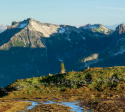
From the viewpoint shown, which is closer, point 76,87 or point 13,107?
point 13,107

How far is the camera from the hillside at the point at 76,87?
45.8m

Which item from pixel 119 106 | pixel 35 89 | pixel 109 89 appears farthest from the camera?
pixel 35 89

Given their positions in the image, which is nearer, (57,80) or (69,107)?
(69,107)

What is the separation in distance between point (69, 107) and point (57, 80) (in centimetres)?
2435

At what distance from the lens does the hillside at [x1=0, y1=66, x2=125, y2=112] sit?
1805 inches

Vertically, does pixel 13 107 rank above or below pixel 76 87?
below

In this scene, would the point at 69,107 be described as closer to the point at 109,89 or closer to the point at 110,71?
the point at 109,89

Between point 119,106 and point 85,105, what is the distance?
5338mm

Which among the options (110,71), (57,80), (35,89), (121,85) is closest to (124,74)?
(110,71)

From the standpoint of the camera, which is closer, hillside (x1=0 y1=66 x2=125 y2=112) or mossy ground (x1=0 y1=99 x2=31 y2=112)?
mossy ground (x1=0 y1=99 x2=31 y2=112)

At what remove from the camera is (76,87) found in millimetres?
54562

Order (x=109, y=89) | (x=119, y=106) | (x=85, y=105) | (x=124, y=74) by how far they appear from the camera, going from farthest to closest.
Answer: (x=124, y=74)
(x=109, y=89)
(x=85, y=105)
(x=119, y=106)

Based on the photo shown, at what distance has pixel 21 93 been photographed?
178 feet

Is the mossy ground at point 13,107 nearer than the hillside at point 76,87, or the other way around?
the mossy ground at point 13,107
